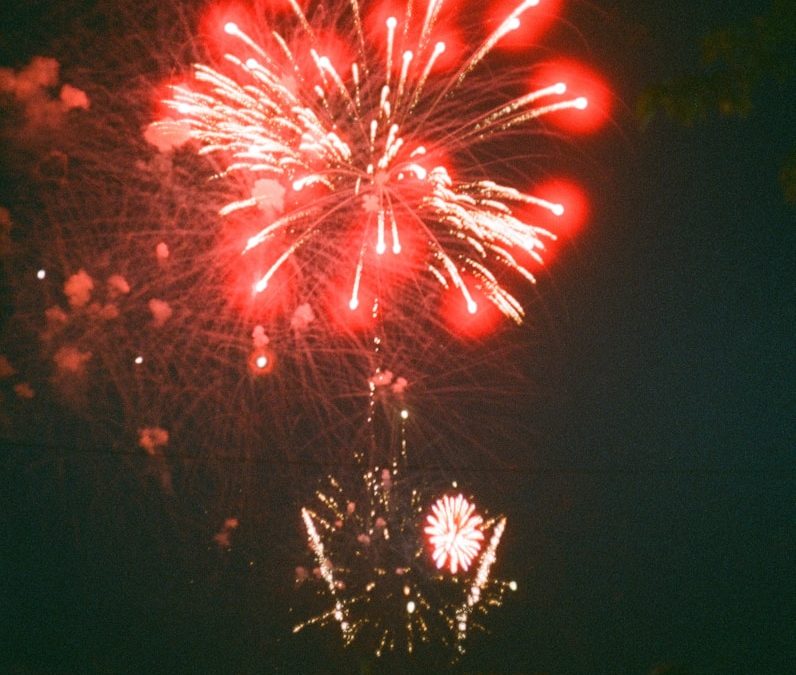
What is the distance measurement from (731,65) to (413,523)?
48.5 ft

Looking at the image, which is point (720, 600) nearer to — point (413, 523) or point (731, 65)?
point (413, 523)

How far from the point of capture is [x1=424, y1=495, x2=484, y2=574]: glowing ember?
1475 centimetres

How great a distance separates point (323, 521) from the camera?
800 inches

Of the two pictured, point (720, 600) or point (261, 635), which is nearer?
point (261, 635)

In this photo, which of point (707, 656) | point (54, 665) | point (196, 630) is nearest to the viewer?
point (54, 665)

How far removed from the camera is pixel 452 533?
1499 centimetres

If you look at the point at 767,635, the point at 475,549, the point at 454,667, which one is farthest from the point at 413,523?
the point at 767,635

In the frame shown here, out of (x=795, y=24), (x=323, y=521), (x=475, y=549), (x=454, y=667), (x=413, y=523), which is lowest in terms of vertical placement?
(x=795, y=24)

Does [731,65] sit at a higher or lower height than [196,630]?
lower

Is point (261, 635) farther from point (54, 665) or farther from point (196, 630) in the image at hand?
point (54, 665)

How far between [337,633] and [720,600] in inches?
428

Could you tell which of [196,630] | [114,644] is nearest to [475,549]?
[196,630]

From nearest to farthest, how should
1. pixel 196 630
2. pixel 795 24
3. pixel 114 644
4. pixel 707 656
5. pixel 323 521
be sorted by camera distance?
pixel 795 24
pixel 114 644
pixel 196 630
pixel 707 656
pixel 323 521

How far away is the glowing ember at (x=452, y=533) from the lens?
14750mm
